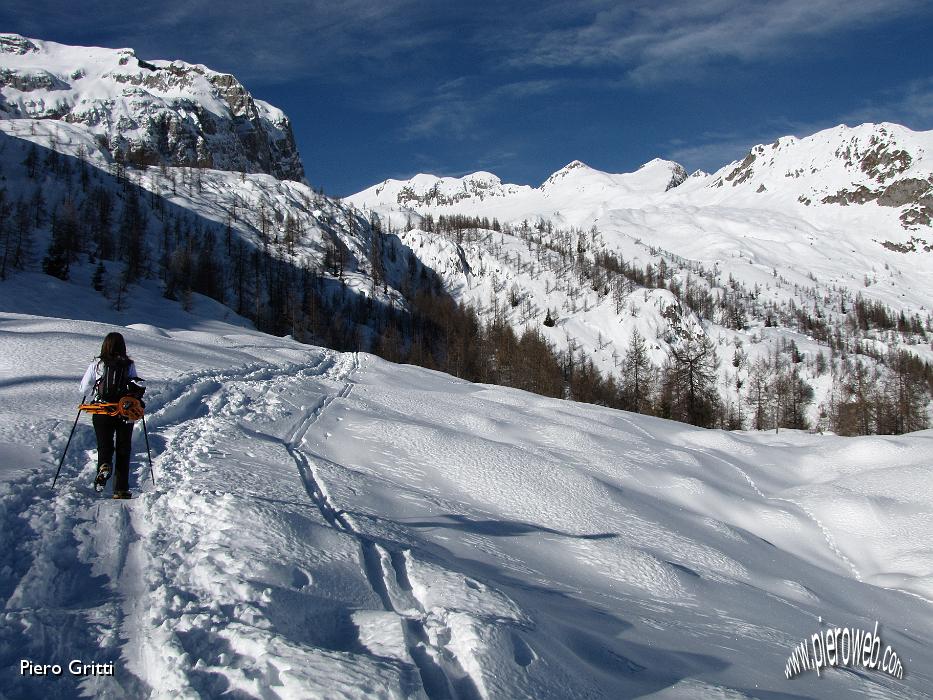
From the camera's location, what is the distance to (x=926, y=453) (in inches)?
773

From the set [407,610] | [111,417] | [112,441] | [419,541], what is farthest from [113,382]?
[407,610]

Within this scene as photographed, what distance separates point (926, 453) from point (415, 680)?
928 inches

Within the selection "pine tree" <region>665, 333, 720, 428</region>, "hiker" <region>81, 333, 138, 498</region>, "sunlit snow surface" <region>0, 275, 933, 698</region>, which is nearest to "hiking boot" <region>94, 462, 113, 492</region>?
"hiker" <region>81, 333, 138, 498</region>

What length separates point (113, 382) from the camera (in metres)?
7.43

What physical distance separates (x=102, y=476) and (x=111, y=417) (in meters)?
0.79

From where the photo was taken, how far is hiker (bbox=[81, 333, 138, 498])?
7.13m

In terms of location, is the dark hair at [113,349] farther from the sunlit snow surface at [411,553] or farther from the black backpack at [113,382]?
the sunlit snow surface at [411,553]

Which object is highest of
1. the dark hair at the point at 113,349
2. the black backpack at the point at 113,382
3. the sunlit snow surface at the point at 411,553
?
the dark hair at the point at 113,349

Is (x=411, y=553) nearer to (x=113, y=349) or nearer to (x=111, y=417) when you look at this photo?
(x=111, y=417)

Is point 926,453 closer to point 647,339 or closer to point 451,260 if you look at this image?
point 647,339

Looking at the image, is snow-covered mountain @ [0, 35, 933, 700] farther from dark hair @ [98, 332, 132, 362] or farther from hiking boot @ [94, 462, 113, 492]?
dark hair @ [98, 332, 132, 362]

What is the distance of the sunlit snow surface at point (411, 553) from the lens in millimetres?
4102

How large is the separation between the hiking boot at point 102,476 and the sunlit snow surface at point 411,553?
163 mm

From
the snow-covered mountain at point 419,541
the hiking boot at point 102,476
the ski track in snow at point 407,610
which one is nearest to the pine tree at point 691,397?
the snow-covered mountain at point 419,541
